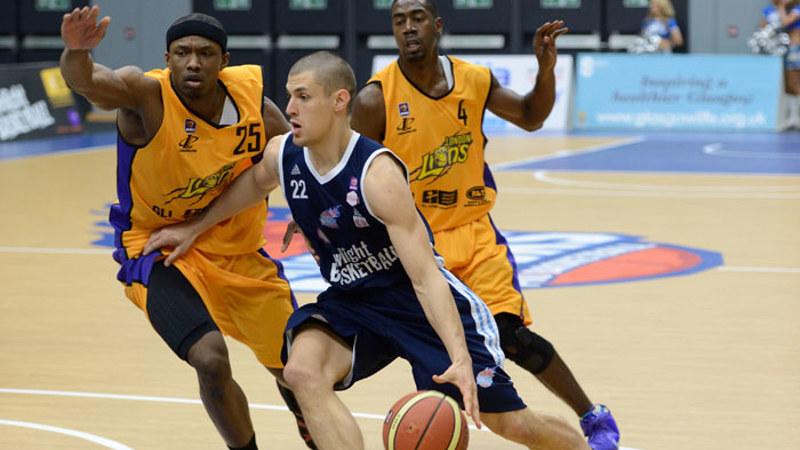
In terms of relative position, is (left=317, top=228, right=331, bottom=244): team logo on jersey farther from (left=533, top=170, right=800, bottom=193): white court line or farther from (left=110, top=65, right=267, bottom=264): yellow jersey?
(left=533, top=170, right=800, bottom=193): white court line

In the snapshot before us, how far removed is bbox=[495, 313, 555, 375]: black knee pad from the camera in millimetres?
5117

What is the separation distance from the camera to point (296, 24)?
26.0 metres

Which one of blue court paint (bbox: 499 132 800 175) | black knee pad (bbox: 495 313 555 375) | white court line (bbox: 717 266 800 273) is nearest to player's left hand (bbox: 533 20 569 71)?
black knee pad (bbox: 495 313 555 375)

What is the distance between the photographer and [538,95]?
5535 mm

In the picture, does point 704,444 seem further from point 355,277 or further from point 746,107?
point 746,107

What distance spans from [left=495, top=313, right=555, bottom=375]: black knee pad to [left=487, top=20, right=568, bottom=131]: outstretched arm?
902 millimetres

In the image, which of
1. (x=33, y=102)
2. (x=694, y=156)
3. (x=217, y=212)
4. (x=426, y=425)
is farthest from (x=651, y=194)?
(x=426, y=425)

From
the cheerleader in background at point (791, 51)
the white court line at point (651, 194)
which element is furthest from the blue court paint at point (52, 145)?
the cheerleader in background at point (791, 51)

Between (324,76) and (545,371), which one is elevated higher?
(324,76)

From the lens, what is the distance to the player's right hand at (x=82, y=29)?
182 inches

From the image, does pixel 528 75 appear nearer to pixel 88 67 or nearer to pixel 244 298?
pixel 244 298

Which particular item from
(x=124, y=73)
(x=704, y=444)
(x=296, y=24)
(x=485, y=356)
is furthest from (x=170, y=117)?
(x=296, y=24)

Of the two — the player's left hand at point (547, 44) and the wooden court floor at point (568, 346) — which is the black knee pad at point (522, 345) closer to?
the wooden court floor at point (568, 346)

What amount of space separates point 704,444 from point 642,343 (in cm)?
189
